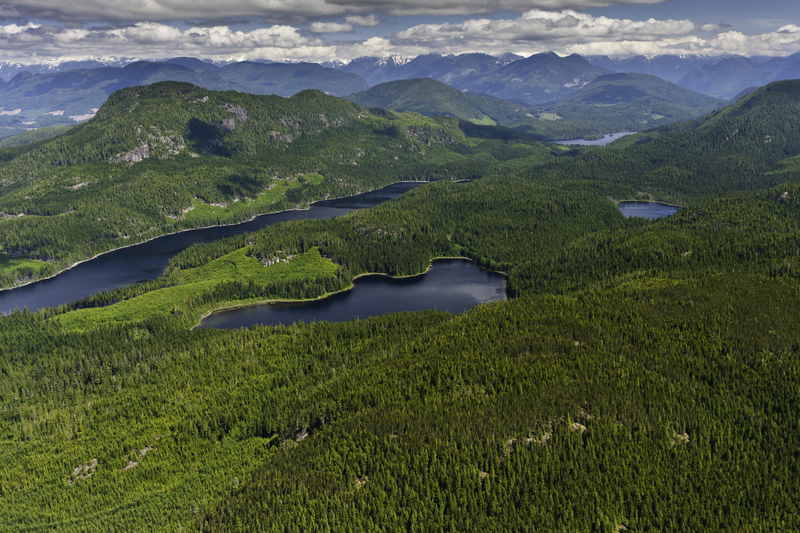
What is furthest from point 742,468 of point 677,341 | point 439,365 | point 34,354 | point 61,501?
point 34,354

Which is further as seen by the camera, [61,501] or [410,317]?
[410,317]

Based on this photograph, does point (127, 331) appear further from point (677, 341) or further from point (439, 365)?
point (677, 341)

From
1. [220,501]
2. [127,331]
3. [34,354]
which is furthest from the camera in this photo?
[127,331]

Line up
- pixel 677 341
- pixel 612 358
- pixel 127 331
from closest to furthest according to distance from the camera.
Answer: pixel 612 358 → pixel 677 341 → pixel 127 331

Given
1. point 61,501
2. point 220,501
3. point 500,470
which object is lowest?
point 61,501

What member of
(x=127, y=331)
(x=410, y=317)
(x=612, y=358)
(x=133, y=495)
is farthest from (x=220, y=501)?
(x=127, y=331)

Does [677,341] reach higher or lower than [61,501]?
higher

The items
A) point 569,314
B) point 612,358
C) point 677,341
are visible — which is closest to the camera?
point 612,358

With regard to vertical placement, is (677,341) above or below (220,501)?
above

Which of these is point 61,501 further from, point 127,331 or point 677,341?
point 677,341
